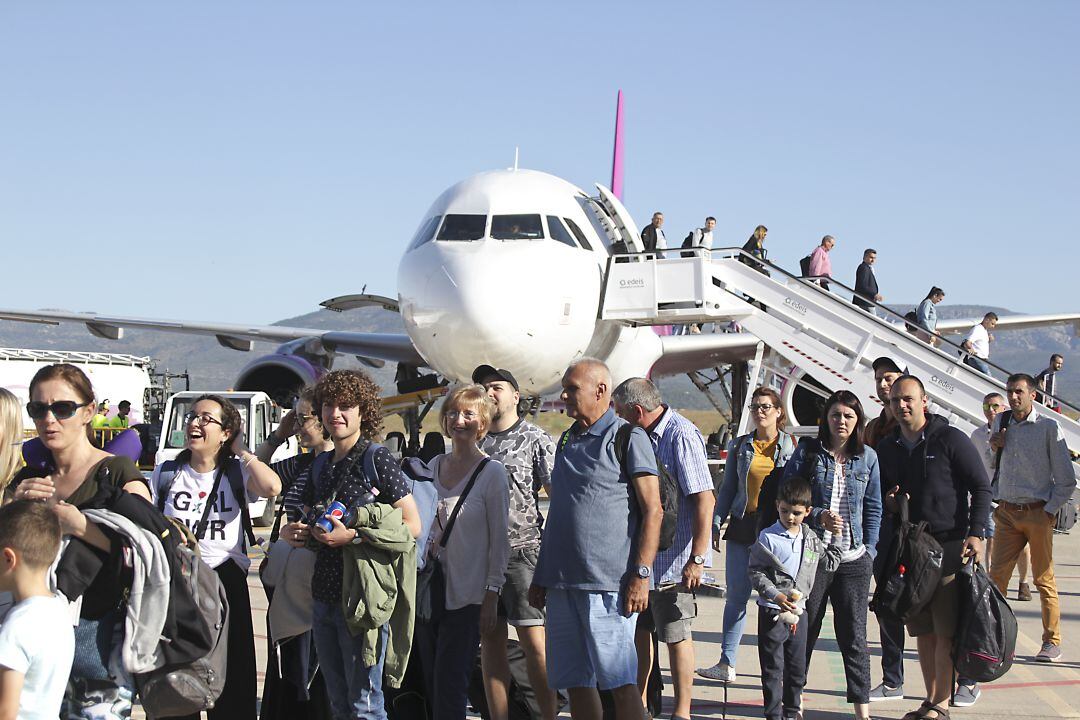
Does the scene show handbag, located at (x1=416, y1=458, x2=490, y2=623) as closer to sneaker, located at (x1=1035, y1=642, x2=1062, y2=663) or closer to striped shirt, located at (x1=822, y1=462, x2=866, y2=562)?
striped shirt, located at (x1=822, y1=462, x2=866, y2=562)

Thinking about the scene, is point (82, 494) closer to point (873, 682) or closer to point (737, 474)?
point (737, 474)

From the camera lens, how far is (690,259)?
12.5 m

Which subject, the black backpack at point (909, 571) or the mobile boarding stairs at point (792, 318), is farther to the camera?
the mobile boarding stairs at point (792, 318)

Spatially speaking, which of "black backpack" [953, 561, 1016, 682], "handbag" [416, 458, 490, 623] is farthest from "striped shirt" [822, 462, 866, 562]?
"handbag" [416, 458, 490, 623]

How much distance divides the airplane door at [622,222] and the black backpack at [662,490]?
812 cm

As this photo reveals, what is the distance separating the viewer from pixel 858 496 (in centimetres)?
584

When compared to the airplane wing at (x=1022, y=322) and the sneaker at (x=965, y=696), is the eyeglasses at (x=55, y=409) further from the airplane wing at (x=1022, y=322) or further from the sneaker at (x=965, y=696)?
the airplane wing at (x=1022, y=322)

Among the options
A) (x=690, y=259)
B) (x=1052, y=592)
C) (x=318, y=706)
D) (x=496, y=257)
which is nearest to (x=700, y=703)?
(x=318, y=706)

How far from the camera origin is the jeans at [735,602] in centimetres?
655

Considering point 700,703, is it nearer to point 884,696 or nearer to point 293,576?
point 884,696

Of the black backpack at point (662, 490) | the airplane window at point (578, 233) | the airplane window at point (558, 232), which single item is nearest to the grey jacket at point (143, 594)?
the black backpack at point (662, 490)

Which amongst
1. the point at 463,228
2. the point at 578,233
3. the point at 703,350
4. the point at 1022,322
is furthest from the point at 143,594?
the point at 1022,322

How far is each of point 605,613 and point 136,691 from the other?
177 centimetres

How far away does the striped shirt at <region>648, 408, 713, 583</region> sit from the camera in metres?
5.57
